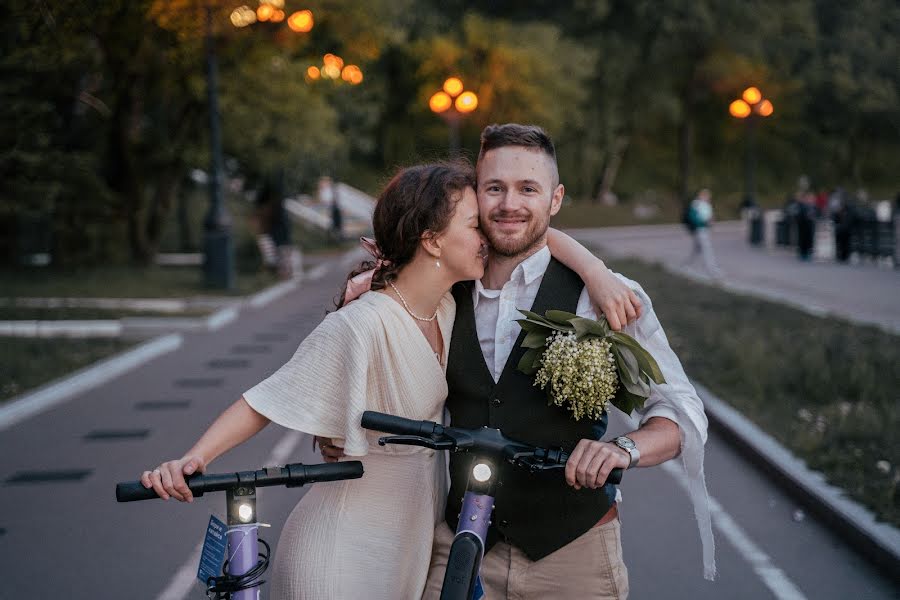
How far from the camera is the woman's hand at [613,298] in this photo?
292cm

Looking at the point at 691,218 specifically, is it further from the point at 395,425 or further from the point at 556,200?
the point at 395,425

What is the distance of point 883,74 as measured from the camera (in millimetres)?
67375

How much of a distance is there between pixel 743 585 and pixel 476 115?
5280cm

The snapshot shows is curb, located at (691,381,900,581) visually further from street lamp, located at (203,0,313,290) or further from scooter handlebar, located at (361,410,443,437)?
street lamp, located at (203,0,313,290)

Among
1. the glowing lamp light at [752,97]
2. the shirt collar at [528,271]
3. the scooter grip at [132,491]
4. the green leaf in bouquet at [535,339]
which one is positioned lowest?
the scooter grip at [132,491]

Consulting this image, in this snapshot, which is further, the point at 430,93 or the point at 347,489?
the point at 430,93

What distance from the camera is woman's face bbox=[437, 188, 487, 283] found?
2.97 m

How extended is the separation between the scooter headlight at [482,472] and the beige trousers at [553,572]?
403 millimetres

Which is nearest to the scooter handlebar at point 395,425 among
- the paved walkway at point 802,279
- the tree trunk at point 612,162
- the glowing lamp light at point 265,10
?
the paved walkway at point 802,279

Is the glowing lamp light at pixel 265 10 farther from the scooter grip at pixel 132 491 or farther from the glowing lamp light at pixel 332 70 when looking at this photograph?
the scooter grip at pixel 132 491

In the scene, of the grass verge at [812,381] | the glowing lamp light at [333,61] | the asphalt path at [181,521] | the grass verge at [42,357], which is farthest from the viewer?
the glowing lamp light at [333,61]

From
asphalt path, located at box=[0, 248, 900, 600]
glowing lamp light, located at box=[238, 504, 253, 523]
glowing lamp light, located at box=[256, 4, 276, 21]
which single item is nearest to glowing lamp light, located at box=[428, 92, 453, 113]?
glowing lamp light, located at box=[256, 4, 276, 21]

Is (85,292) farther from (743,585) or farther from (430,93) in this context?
(430,93)

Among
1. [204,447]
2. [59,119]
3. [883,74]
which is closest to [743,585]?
[204,447]
